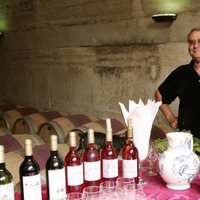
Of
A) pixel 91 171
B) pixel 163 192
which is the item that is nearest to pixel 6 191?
pixel 91 171

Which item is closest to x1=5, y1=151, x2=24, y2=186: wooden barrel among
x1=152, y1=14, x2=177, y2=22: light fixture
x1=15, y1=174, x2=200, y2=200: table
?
x1=15, y1=174, x2=200, y2=200: table

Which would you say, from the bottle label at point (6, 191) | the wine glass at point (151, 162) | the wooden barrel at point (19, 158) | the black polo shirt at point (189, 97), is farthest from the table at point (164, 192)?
the black polo shirt at point (189, 97)

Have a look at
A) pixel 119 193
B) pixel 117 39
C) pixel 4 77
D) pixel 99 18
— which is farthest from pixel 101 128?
pixel 4 77

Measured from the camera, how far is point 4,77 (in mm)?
6453

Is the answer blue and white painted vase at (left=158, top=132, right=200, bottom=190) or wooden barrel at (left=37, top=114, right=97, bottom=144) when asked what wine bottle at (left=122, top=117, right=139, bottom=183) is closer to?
blue and white painted vase at (left=158, top=132, right=200, bottom=190)

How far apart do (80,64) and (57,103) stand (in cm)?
79

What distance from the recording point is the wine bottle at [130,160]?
65.1 inches

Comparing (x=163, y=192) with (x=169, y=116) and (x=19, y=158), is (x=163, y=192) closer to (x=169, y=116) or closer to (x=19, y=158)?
(x=19, y=158)

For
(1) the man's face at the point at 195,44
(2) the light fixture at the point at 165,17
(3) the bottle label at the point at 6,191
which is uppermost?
(2) the light fixture at the point at 165,17

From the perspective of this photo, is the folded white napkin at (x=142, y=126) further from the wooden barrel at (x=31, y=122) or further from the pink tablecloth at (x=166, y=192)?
the wooden barrel at (x=31, y=122)

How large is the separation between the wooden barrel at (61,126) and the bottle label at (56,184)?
6.65ft

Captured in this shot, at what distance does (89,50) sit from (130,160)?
10.5 feet

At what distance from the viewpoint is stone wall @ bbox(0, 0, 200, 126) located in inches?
152

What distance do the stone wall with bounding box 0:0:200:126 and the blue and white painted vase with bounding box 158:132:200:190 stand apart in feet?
7.03
